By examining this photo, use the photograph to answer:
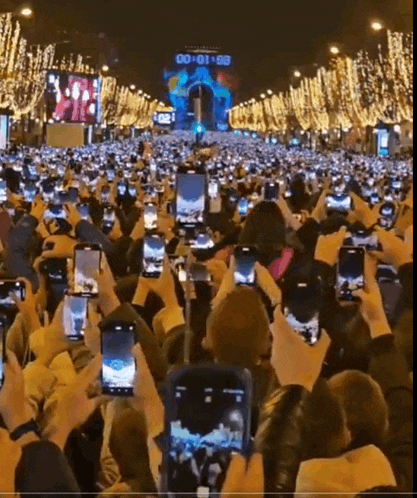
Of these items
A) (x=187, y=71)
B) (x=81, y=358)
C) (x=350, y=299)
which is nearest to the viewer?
(x=81, y=358)

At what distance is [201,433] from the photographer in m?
5.19

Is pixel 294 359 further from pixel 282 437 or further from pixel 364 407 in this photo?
pixel 282 437

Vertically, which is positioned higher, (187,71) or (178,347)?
(187,71)

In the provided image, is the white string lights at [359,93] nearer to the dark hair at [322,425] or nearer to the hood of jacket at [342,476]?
the dark hair at [322,425]

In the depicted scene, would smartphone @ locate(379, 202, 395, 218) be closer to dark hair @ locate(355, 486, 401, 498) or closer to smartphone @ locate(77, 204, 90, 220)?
smartphone @ locate(77, 204, 90, 220)

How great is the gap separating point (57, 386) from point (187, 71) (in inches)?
6990

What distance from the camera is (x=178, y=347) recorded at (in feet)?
27.0

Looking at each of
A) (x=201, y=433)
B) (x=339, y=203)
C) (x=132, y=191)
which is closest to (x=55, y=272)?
(x=201, y=433)

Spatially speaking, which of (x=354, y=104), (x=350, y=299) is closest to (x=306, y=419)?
(x=350, y=299)

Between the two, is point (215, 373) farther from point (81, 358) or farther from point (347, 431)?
point (81, 358)

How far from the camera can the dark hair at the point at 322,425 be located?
600 centimetres

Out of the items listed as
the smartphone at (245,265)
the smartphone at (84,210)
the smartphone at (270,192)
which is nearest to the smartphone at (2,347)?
the smartphone at (245,265)

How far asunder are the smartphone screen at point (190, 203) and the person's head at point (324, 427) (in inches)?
163

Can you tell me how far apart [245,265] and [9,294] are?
1859 mm
